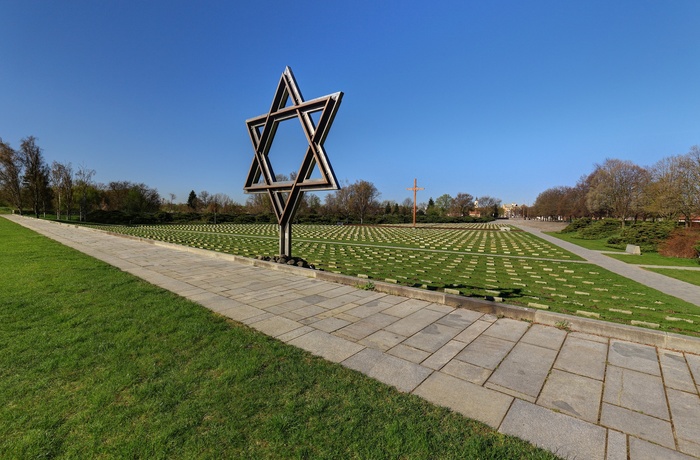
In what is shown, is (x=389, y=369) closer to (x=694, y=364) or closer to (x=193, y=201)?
(x=694, y=364)

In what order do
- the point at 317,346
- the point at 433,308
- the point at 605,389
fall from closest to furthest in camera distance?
the point at 605,389 < the point at 317,346 < the point at 433,308

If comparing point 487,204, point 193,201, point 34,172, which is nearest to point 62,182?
point 34,172

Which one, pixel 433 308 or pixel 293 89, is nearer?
pixel 433 308

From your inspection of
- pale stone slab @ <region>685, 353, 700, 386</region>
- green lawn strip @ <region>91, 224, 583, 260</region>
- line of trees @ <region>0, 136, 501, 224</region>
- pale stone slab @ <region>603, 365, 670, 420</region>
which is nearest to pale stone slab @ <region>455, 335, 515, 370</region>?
pale stone slab @ <region>603, 365, 670, 420</region>

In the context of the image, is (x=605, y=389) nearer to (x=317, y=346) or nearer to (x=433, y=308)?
(x=433, y=308)

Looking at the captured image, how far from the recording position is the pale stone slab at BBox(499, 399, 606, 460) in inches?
81.6

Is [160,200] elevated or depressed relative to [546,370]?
elevated

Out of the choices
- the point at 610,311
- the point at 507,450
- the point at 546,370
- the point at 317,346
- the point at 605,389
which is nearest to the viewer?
the point at 507,450

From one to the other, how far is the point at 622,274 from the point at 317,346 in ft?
40.8

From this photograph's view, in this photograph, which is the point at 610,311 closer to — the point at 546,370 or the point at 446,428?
the point at 546,370

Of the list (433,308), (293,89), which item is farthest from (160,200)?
(433,308)

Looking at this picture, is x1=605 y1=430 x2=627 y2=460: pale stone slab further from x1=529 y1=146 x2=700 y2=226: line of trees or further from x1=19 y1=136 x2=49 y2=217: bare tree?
x1=19 y1=136 x2=49 y2=217: bare tree

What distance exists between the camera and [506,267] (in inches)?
439

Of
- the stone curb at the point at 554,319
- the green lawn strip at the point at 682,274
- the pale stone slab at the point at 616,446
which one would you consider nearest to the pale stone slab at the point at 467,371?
the pale stone slab at the point at 616,446
